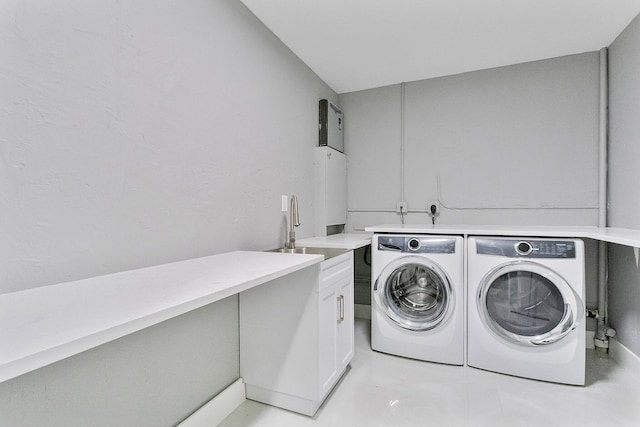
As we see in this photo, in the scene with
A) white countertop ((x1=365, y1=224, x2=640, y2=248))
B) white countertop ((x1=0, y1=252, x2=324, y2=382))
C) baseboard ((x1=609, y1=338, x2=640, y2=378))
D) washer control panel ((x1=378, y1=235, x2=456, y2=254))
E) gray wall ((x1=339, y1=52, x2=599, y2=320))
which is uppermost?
gray wall ((x1=339, y1=52, x2=599, y2=320))

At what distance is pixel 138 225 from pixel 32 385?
0.59m

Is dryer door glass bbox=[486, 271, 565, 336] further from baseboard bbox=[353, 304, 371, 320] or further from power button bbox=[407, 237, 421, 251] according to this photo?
baseboard bbox=[353, 304, 371, 320]

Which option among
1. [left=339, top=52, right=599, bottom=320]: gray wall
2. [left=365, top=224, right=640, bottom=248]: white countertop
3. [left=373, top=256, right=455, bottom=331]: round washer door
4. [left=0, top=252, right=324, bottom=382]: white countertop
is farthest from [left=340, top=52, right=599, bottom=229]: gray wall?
[left=0, top=252, right=324, bottom=382]: white countertop

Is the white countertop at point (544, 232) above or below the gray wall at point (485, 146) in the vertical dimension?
below

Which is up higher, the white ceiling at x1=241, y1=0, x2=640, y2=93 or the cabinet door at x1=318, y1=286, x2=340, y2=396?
the white ceiling at x1=241, y1=0, x2=640, y2=93

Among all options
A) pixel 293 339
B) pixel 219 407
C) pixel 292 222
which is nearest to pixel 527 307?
pixel 293 339

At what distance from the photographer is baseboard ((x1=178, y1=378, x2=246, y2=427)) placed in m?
1.47

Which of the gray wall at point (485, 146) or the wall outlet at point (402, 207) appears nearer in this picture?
the gray wall at point (485, 146)

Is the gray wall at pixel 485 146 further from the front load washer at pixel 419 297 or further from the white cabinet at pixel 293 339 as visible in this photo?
the white cabinet at pixel 293 339

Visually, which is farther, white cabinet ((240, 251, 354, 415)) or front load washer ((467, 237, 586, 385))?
front load washer ((467, 237, 586, 385))

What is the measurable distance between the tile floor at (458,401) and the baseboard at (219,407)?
0.04 metres

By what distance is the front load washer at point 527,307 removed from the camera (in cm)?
190

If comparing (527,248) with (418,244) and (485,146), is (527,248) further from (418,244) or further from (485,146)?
(485,146)

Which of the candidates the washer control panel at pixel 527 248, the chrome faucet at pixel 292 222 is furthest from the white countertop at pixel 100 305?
the washer control panel at pixel 527 248
